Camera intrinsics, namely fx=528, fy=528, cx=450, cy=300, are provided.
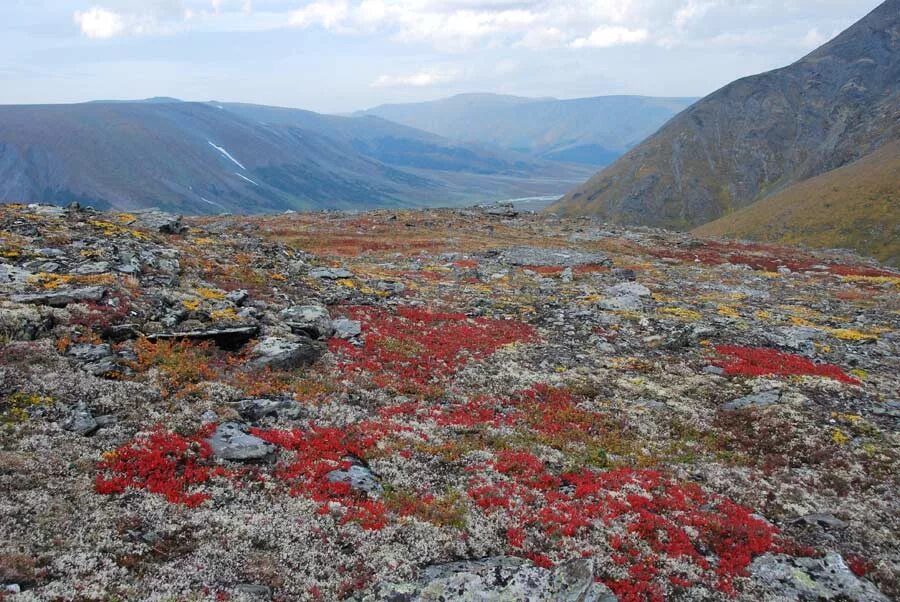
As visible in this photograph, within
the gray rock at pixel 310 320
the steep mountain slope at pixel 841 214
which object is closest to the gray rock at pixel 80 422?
the gray rock at pixel 310 320

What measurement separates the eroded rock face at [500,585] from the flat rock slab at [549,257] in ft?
150

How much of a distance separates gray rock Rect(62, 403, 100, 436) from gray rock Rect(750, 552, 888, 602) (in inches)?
697

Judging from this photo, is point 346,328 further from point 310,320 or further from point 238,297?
point 238,297

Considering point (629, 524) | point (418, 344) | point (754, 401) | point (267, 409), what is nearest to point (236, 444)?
point (267, 409)

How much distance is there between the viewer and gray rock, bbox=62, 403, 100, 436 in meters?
14.5

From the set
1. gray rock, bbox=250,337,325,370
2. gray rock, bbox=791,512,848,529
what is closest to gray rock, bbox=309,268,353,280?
gray rock, bbox=250,337,325,370

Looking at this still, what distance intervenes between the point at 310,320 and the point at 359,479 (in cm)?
1361

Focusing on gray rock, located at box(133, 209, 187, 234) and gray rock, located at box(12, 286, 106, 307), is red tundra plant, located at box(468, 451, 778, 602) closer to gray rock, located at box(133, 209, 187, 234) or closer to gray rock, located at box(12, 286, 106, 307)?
gray rock, located at box(12, 286, 106, 307)

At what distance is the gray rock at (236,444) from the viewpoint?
49.1 ft

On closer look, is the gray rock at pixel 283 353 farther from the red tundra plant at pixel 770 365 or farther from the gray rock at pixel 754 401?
the red tundra plant at pixel 770 365

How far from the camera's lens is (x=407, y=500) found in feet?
46.5

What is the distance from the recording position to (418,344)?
1074 inches

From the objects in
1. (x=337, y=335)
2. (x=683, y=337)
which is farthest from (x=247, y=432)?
(x=683, y=337)

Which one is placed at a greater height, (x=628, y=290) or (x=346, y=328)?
(x=346, y=328)
